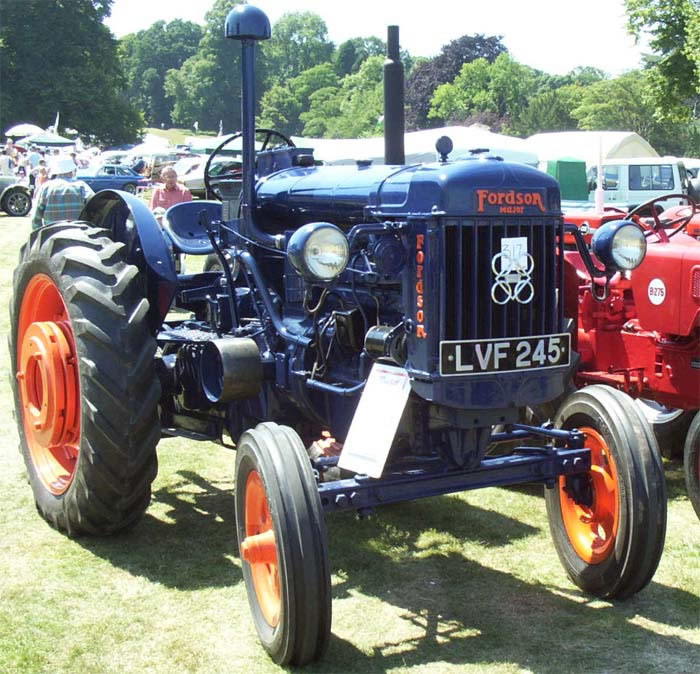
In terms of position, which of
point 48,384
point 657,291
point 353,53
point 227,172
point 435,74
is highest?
point 353,53

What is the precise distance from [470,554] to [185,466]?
→ 203cm

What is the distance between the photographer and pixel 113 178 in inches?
1092

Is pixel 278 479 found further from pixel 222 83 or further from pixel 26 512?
pixel 222 83

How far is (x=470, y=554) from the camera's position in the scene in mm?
4305

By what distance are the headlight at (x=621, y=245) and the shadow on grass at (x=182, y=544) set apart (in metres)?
1.94

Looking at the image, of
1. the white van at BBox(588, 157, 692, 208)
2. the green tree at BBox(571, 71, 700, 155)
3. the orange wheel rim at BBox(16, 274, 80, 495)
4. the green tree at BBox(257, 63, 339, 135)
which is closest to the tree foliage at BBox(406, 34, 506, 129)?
A: the green tree at BBox(571, 71, 700, 155)

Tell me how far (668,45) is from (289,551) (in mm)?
25396

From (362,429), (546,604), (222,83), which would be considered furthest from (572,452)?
(222,83)

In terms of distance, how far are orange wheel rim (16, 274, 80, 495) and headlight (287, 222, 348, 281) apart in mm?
1578

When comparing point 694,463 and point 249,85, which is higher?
point 249,85

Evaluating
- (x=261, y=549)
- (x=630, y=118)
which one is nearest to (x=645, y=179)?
(x=261, y=549)

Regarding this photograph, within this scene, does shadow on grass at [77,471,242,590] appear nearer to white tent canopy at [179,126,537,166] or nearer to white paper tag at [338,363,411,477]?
white paper tag at [338,363,411,477]

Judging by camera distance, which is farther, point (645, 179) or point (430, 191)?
point (645, 179)

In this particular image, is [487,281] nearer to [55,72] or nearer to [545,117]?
[55,72]
